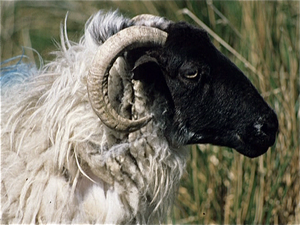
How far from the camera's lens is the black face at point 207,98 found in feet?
8.48

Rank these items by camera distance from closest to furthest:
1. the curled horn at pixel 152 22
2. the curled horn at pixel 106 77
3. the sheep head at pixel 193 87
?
the curled horn at pixel 106 77, the sheep head at pixel 193 87, the curled horn at pixel 152 22

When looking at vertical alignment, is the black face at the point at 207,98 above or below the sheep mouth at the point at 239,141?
above

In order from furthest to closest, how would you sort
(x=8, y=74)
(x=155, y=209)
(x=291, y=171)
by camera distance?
(x=291, y=171) < (x=8, y=74) < (x=155, y=209)

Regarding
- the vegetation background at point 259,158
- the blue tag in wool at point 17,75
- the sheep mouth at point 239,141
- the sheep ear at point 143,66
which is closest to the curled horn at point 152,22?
the sheep ear at point 143,66

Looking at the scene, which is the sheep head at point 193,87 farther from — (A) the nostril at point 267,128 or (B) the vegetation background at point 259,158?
(B) the vegetation background at point 259,158

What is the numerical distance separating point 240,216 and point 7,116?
205 centimetres

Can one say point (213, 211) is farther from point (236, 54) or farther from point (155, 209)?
point (155, 209)

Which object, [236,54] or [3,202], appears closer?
[3,202]

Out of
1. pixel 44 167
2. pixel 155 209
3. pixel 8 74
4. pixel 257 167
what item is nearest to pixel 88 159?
pixel 44 167

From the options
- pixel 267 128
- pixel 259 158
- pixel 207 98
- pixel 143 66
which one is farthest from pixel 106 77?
pixel 259 158

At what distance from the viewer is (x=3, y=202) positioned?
2627mm

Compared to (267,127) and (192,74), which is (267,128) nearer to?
(267,127)

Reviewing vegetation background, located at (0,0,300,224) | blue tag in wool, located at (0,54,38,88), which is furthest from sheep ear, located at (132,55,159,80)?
vegetation background, located at (0,0,300,224)

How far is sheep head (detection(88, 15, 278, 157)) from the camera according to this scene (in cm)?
254
